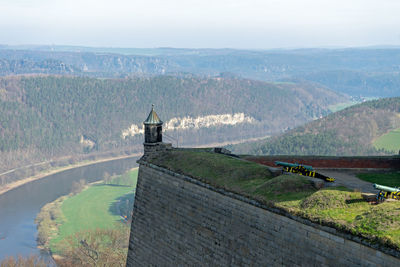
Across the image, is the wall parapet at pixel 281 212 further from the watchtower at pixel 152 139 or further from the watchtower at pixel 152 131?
the watchtower at pixel 152 131

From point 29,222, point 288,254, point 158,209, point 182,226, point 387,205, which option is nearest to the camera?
point 387,205

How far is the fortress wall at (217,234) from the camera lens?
27.1 m

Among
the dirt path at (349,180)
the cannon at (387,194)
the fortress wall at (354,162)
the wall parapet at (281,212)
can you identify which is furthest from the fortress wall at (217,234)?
the fortress wall at (354,162)

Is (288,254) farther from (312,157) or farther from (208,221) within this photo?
(312,157)

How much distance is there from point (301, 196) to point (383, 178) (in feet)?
46.7

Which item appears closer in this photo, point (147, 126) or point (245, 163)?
point (245, 163)

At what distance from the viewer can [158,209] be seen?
42406mm

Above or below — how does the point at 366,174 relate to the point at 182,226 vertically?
above

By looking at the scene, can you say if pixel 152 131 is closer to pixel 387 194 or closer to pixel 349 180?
pixel 349 180

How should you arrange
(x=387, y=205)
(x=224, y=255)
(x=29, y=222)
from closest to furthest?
(x=387, y=205), (x=224, y=255), (x=29, y=222)

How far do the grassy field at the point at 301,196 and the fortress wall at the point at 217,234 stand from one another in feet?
2.17

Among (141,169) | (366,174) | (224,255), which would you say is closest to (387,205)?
(224,255)

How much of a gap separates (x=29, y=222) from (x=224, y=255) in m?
163

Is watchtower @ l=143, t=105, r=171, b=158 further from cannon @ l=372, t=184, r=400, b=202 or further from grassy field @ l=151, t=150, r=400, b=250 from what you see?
cannon @ l=372, t=184, r=400, b=202
